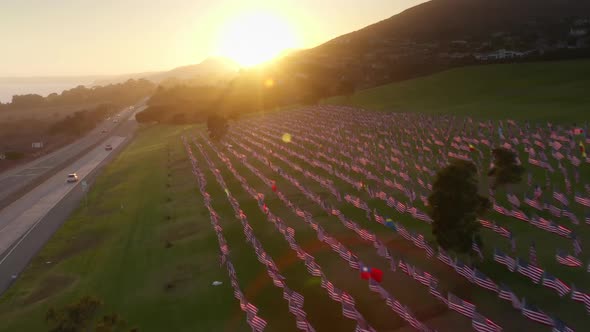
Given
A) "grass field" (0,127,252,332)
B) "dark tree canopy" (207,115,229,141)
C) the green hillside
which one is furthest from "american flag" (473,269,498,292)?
"dark tree canopy" (207,115,229,141)

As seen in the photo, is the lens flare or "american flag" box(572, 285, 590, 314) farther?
the lens flare

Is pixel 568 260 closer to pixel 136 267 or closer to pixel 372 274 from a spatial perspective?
pixel 372 274

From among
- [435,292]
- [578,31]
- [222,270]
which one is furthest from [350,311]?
[578,31]

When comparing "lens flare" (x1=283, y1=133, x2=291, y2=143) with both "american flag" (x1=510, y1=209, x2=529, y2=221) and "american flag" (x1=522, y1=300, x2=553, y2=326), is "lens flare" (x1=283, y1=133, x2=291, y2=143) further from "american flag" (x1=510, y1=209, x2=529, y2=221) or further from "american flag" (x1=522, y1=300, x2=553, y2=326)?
"american flag" (x1=522, y1=300, x2=553, y2=326)

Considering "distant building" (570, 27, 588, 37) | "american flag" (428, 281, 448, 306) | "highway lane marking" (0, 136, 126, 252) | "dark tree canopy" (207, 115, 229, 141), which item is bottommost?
"highway lane marking" (0, 136, 126, 252)

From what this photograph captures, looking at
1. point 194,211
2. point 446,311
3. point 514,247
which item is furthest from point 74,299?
point 514,247

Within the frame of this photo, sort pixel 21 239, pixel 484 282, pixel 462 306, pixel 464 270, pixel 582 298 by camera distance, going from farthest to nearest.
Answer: pixel 21 239, pixel 464 270, pixel 484 282, pixel 462 306, pixel 582 298

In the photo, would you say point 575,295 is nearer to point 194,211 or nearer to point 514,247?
point 514,247
